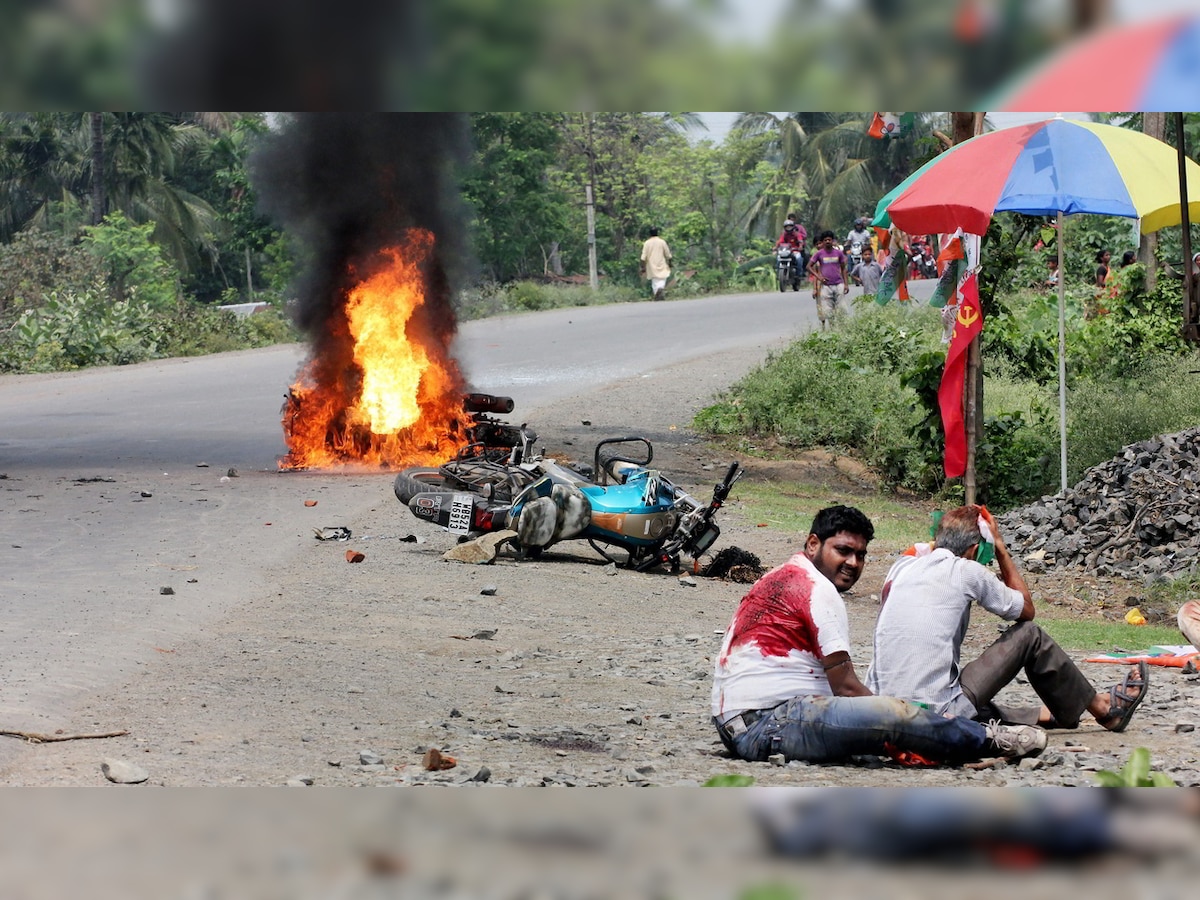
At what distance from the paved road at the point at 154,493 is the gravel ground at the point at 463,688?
0.25 meters

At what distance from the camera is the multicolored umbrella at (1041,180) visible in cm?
998

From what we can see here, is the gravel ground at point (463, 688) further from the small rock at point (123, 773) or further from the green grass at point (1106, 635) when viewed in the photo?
the green grass at point (1106, 635)

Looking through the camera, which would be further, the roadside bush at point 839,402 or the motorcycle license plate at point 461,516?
the roadside bush at point 839,402

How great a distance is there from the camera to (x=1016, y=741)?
5758 millimetres

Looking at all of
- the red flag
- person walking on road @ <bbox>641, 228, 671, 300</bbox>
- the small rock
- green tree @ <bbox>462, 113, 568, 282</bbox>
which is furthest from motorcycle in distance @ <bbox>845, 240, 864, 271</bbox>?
the small rock

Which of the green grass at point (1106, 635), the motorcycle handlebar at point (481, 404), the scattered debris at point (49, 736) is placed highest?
the motorcycle handlebar at point (481, 404)

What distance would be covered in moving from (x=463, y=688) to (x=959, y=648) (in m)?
2.27

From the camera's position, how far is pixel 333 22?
114 inches

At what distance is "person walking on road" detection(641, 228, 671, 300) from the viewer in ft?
106

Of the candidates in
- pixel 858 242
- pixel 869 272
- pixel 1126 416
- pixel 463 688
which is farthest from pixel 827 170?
pixel 463 688

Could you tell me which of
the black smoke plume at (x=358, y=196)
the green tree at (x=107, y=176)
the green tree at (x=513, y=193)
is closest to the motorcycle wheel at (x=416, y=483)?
the black smoke plume at (x=358, y=196)

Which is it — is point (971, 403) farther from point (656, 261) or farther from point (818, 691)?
point (656, 261)

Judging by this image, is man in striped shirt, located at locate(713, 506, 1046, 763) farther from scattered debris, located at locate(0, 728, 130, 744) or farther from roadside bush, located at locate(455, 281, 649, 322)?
roadside bush, located at locate(455, 281, 649, 322)

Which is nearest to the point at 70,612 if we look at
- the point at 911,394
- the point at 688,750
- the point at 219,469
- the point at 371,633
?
the point at 371,633
